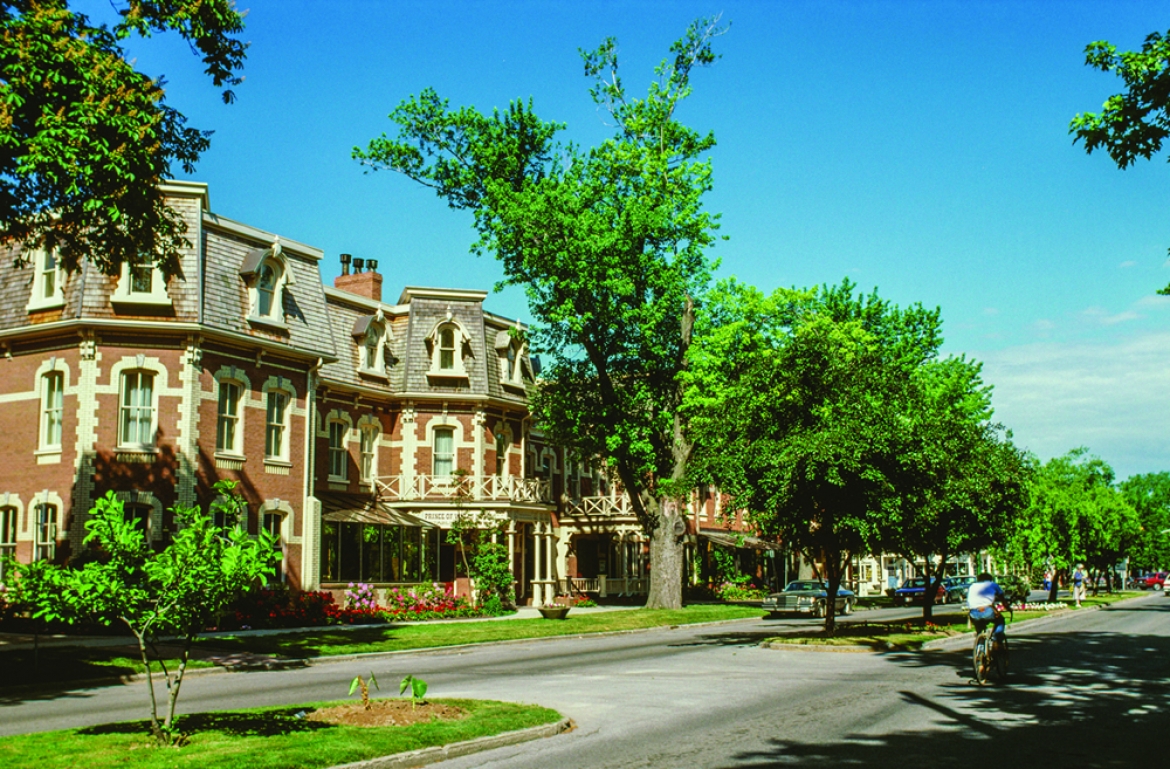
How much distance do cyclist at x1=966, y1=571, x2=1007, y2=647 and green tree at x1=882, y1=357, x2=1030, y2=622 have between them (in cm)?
548

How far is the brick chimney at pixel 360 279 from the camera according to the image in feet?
139

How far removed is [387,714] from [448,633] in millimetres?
15683

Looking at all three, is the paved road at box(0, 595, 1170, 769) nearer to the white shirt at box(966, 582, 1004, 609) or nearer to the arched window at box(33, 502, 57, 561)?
the white shirt at box(966, 582, 1004, 609)

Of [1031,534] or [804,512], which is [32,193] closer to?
[804,512]

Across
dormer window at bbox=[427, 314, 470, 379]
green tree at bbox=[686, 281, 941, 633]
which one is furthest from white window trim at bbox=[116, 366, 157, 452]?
green tree at bbox=[686, 281, 941, 633]

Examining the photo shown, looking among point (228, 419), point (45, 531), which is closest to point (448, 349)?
point (228, 419)

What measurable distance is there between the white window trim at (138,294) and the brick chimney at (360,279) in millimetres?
13710

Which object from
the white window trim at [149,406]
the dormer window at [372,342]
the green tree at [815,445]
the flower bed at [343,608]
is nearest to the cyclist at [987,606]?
the green tree at [815,445]

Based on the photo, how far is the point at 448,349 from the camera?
134 feet

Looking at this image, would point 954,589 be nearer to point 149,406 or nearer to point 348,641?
point 348,641

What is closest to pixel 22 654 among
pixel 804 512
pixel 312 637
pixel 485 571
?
pixel 312 637

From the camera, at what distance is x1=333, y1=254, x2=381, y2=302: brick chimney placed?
139 feet

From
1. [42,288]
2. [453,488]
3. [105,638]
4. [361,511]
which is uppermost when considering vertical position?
[42,288]

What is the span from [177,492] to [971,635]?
69.6 feet
